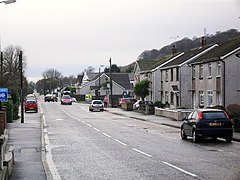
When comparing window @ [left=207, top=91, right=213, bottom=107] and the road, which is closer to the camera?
the road

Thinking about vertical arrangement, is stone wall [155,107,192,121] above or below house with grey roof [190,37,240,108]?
below

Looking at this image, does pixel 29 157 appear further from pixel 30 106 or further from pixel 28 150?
pixel 30 106

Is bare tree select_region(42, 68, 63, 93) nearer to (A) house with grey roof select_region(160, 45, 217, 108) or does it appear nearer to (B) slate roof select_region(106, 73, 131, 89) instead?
(B) slate roof select_region(106, 73, 131, 89)

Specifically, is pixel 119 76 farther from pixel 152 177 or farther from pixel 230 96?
pixel 152 177

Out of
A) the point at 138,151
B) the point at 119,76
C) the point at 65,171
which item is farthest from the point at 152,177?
the point at 119,76

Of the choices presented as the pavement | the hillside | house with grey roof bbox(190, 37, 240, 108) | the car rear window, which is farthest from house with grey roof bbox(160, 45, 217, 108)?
the car rear window

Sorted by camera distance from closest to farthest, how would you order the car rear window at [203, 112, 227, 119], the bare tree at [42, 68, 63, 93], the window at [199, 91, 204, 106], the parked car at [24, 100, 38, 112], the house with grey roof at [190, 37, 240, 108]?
the car rear window at [203, 112, 227, 119], the house with grey roof at [190, 37, 240, 108], the window at [199, 91, 204, 106], the parked car at [24, 100, 38, 112], the bare tree at [42, 68, 63, 93]

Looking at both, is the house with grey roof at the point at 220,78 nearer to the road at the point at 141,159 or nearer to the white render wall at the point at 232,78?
the white render wall at the point at 232,78

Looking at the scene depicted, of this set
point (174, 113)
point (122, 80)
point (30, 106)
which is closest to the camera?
point (174, 113)

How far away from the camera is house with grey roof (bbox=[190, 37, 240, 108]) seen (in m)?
40.9

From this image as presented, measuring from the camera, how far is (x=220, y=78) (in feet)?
136

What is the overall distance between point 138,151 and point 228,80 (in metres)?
24.9

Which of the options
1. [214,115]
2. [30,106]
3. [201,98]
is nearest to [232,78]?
[201,98]

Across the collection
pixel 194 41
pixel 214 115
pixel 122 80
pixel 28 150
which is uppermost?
pixel 194 41
